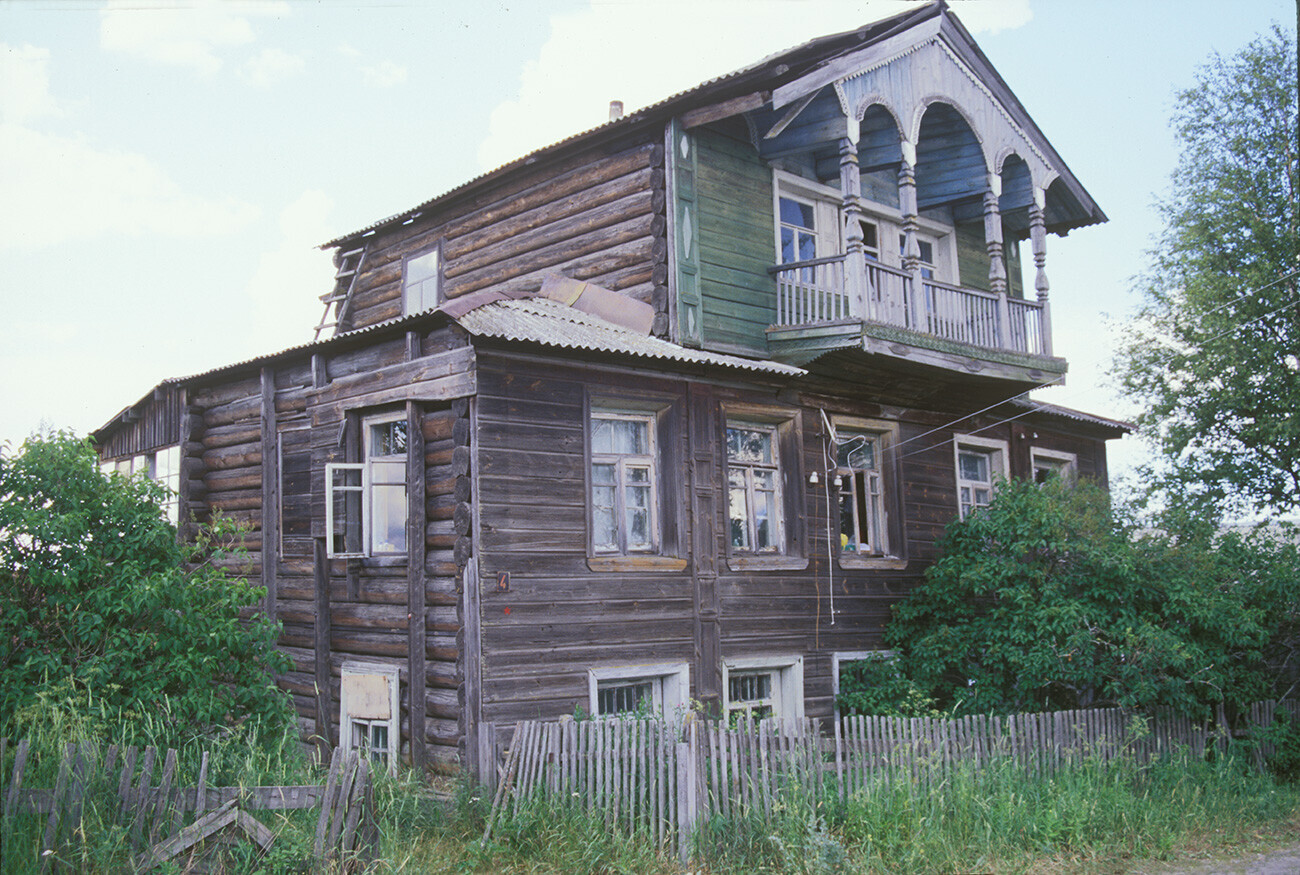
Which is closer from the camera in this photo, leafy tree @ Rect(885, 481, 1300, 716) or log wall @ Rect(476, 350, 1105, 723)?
log wall @ Rect(476, 350, 1105, 723)

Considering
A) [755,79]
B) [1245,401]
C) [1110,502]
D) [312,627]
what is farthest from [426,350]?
[1245,401]

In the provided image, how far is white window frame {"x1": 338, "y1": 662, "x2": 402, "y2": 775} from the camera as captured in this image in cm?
1173

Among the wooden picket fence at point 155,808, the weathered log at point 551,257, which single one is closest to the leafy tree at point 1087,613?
the weathered log at point 551,257

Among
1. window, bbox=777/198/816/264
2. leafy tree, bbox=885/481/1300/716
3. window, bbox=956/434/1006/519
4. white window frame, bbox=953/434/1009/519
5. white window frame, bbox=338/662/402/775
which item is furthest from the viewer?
window, bbox=956/434/1006/519

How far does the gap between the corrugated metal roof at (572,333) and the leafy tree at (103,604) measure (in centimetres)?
341

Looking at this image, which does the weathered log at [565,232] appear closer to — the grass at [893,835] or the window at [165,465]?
the window at [165,465]

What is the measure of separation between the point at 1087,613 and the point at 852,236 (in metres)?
5.24

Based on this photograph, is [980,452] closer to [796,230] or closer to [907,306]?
[907,306]

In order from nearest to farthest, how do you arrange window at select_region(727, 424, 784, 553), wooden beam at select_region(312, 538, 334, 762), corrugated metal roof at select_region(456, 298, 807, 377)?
corrugated metal roof at select_region(456, 298, 807, 377) < wooden beam at select_region(312, 538, 334, 762) < window at select_region(727, 424, 784, 553)

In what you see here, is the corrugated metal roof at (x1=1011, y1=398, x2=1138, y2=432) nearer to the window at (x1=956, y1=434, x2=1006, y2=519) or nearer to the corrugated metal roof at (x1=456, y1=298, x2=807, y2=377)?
the window at (x1=956, y1=434, x2=1006, y2=519)

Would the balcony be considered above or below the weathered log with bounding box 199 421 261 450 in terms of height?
above

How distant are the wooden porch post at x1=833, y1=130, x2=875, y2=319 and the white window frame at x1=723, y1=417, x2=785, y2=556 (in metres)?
1.83

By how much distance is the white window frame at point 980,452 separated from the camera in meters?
16.8

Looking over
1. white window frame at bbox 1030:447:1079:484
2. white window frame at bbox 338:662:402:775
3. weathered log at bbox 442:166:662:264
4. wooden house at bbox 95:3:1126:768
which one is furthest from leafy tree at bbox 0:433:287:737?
white window frame at bbox 1030:447:1079:484
